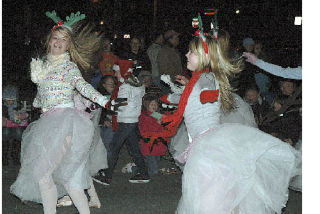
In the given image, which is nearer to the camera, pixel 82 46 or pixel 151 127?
pixel 82 46

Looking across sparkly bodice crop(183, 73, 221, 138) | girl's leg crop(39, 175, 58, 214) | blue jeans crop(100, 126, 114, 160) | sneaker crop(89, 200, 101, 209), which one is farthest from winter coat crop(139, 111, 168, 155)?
sparkly bodice crop(183, 73, 221, 138)

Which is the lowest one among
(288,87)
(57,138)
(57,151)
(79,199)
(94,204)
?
(94,204)

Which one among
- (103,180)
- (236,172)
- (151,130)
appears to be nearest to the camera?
(236,172)

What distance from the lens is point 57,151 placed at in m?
4.96

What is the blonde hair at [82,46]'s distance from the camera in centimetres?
549

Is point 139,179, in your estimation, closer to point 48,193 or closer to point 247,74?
point 48,193

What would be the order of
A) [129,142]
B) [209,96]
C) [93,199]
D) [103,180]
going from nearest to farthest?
[209,96], [93,199], [103,180], [129,142]

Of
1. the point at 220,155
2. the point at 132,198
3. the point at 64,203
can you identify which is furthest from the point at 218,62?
the point at 64,203

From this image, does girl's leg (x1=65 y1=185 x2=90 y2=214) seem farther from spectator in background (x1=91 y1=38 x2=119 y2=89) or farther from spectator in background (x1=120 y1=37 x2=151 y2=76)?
spectator in background (x1=120 y1=37 x2=151 y2=76)

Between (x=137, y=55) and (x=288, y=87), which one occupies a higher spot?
(x=137, y=55)

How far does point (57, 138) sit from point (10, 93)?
404 cm
